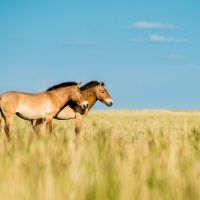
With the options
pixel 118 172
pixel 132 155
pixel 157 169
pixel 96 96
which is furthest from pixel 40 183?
pixel 96 96

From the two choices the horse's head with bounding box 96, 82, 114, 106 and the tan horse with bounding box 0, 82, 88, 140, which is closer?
the tan horse with bounding box 0, 82, 88, 140

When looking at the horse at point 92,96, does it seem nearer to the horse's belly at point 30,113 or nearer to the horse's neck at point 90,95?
the horse's neck at point 90,95

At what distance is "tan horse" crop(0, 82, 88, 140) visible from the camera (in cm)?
1294

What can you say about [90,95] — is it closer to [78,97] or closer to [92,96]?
[92,96]

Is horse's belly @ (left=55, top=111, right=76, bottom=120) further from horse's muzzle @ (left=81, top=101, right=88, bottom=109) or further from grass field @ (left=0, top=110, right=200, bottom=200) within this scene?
grass field @ (left=0, top=110, right=200, bottom=200)

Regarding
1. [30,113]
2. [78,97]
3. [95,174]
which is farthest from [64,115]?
[95,174]

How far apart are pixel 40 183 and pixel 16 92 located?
977cm

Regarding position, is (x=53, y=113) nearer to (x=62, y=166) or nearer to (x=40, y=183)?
(x=62, y=166)

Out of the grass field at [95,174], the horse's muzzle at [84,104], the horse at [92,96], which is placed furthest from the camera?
the horse at [92,96]

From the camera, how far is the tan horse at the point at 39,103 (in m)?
12.9

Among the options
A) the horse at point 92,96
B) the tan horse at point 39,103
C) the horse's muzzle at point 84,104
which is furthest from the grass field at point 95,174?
the horse at point 92,96

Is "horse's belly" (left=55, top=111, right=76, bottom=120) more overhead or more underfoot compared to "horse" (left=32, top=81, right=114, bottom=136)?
more underfoot

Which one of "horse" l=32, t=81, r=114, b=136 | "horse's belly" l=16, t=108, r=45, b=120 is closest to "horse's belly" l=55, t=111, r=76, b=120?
"horse" l=32, t=81, r=114, b=136

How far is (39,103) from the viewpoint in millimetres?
13586
